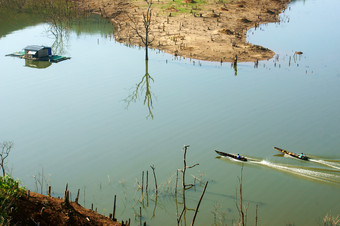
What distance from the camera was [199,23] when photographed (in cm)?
3928

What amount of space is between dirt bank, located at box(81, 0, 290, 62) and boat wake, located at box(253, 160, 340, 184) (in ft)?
51.7

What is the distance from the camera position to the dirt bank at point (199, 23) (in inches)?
1300

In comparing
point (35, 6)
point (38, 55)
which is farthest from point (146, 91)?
point (35, 6)

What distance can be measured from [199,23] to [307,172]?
25.6m

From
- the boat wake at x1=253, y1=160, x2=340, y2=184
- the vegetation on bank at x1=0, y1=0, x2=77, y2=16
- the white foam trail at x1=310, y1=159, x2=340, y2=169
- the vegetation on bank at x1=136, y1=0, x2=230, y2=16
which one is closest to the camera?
the boat wake at x1=253, y1=160, x2=340, y2=184

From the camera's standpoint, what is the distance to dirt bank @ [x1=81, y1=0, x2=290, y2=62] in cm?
3303

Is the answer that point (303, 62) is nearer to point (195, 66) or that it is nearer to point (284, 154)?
point (195, 66)

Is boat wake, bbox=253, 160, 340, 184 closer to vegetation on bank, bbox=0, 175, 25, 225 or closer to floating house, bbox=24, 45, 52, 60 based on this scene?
vegetation on bank, bbox=0, 175, 25, 225

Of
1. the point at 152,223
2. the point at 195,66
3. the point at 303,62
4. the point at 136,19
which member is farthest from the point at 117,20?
the point at 152,223

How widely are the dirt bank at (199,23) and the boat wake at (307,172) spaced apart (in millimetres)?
15761

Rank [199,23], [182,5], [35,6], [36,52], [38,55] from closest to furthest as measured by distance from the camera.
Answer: [36,52] < [38,55] < [199,23] < [182,5] < [35,6]

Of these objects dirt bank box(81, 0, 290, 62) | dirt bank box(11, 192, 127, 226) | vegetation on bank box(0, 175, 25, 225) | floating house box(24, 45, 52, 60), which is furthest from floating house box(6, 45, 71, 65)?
vegetation on bank box(0, 175, 25, 225)

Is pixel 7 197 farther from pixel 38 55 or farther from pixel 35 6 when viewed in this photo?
pixel 35 6

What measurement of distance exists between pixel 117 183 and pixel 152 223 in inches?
106
